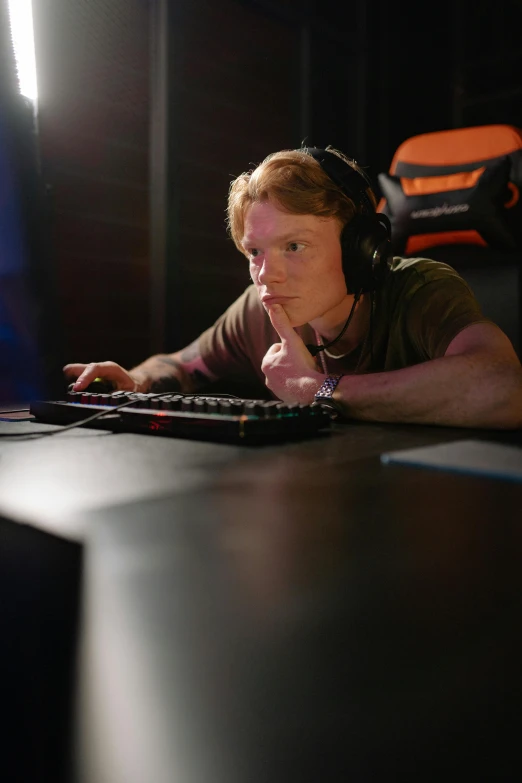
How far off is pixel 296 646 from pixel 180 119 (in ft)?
8.78

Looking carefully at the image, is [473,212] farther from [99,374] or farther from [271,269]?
[99,374]

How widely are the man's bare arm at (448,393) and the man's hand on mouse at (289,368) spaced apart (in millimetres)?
99

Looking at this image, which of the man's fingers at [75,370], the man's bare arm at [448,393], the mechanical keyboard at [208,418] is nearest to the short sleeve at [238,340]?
the man's fingers at [75,370]

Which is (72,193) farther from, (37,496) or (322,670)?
(322,670)

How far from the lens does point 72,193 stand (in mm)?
2408

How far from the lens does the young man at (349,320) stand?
1.00 m

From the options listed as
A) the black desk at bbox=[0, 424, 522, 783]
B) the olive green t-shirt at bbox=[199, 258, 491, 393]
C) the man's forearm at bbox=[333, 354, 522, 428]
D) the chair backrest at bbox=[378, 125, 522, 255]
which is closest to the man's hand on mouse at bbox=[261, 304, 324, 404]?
the man's forearm at bbox=[333, 354, 522, 428]

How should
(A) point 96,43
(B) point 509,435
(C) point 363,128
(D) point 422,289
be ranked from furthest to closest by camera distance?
1. (C) point 363,128
2. (A) point 96,43
3. (D) point 422,289
4. (B) point 509,435

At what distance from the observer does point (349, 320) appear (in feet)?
4.20

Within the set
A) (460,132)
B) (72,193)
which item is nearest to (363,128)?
(460,132)

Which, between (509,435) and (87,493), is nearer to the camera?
(87,493)

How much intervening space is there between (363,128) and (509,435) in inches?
121

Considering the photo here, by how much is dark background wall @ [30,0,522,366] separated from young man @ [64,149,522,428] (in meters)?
1.11

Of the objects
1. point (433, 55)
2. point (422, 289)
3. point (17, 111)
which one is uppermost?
point (433, 55)
